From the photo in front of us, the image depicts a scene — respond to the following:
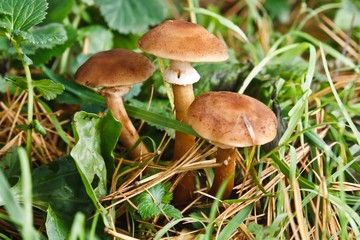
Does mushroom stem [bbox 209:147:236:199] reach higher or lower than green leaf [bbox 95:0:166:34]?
lower

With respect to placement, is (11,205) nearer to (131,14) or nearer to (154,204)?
(154,204)

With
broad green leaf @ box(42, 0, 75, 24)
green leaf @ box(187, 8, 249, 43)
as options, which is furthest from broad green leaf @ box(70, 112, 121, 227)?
broad green leaf @ box(42, 0, 75, 24)

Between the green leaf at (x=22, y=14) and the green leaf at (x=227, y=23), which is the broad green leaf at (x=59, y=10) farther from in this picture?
the green leaf at (x=22, y=14)

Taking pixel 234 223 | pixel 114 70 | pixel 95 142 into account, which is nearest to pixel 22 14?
pixel 114 70

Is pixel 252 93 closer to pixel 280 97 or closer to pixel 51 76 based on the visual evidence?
pixel 280 97

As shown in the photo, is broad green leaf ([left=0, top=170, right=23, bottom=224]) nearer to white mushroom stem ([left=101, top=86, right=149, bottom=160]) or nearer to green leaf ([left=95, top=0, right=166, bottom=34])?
white mushroom stem ([left=101, top=86, right=149, bottom=160])

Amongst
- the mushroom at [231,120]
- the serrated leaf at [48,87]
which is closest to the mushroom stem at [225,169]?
the mushroom at [231,120]
